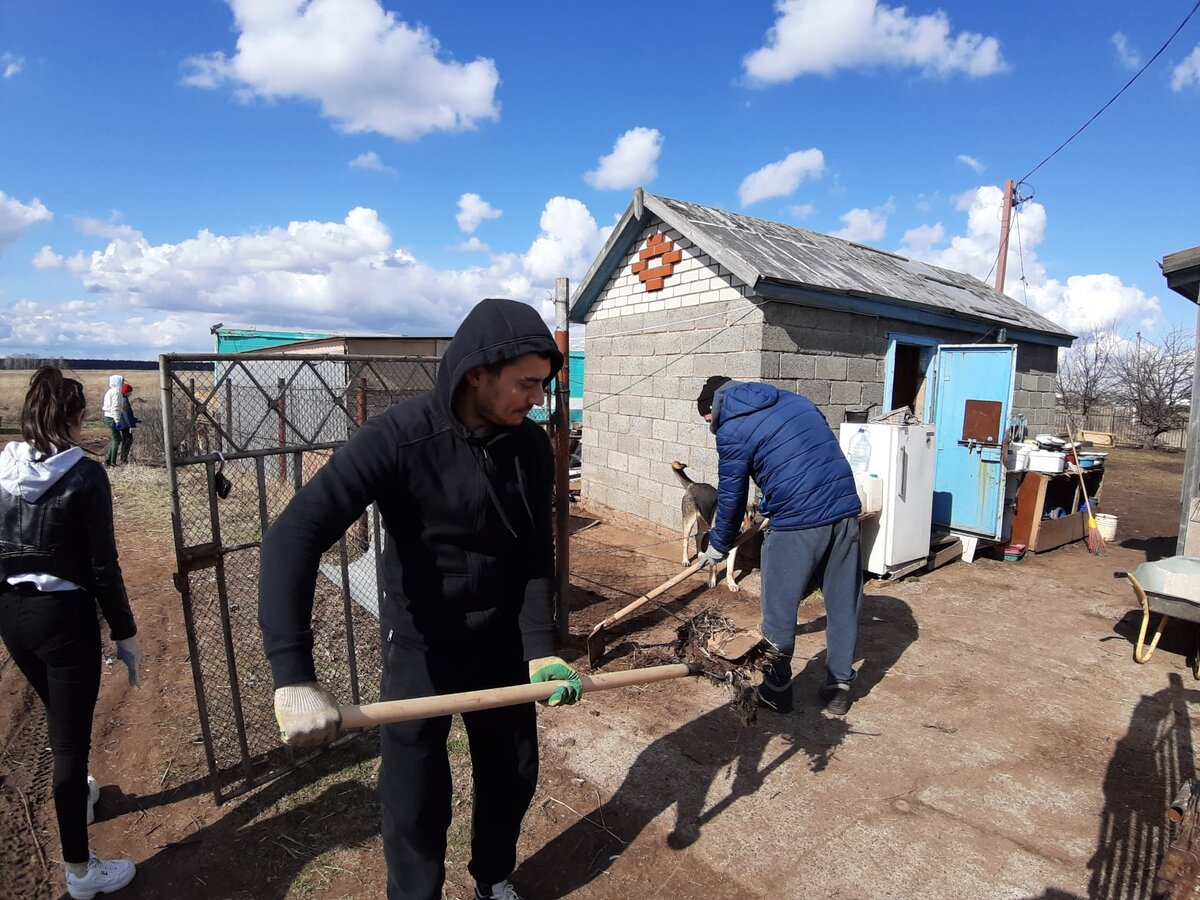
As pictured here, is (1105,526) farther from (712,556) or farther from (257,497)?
(257,497)

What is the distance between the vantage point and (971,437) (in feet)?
23.1

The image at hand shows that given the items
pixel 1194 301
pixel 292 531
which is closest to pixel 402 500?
pixel 292 531

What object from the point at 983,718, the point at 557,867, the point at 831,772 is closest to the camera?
the point at 557,867

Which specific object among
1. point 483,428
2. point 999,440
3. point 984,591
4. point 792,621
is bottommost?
point 984,591

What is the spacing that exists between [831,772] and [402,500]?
2677 mm

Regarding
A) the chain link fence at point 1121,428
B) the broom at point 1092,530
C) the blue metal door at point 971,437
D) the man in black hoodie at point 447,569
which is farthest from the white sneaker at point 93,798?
the chain link fence at point 1121,428

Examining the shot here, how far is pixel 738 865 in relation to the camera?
2637 millimetres

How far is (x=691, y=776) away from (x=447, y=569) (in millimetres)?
2018

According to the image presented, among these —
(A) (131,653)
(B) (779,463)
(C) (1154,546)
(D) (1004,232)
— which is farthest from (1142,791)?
(D) (1004,232)

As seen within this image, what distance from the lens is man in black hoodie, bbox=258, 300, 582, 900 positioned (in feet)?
5.48

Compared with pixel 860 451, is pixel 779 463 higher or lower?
higher

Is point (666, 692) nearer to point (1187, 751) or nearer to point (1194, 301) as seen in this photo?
point (1187, 751)

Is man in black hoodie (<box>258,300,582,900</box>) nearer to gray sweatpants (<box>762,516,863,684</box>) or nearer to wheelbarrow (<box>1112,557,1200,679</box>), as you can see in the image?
gray sweatpants (<box>762,516,863,684</box>)

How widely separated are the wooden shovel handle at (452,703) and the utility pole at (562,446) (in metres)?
2.00
